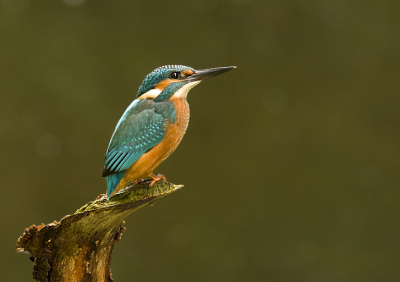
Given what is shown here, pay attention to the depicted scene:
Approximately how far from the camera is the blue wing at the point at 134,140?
1.94 meters

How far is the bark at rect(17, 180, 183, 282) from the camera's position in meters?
1.76

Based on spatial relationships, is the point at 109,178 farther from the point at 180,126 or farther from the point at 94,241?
the point at 180,126

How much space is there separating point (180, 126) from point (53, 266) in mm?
869

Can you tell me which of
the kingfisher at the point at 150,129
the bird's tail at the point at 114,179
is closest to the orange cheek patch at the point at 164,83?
the kingfisher at the point at 150,129

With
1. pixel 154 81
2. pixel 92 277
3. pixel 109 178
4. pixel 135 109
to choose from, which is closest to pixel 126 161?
pixel 109 178

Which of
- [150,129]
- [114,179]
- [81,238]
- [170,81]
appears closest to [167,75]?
[170,81]

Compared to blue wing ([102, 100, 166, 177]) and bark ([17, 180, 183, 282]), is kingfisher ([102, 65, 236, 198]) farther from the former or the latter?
bark ([17, 180, 183, 282])

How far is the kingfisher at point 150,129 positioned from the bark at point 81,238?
101 mm

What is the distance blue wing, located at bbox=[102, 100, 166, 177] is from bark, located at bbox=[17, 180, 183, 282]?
15 cm

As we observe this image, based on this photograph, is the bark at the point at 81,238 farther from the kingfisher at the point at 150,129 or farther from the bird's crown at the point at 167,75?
the bird's crown at the point at 167,75

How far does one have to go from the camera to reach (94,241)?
1871 mm

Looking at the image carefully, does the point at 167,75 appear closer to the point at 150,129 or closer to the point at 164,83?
the point at 164,83

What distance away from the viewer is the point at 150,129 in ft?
6.43

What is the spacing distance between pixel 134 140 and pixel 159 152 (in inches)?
5.3
